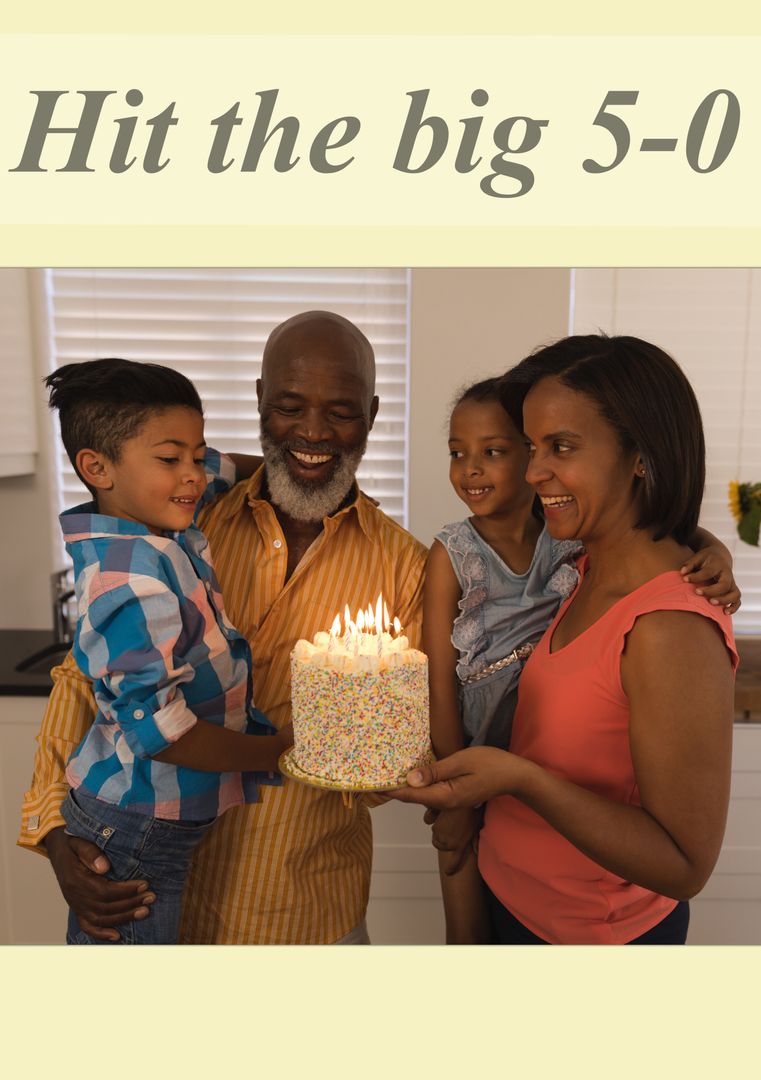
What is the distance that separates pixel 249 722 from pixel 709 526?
7.12 ft

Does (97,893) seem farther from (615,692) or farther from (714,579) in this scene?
(714,579)

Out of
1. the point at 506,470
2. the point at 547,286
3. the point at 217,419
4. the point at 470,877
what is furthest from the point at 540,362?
the point at 217,419

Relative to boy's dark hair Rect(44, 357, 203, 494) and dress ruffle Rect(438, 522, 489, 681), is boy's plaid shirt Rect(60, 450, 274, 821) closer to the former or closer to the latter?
boy's dark hair Rect(44, 357, 203, 494)

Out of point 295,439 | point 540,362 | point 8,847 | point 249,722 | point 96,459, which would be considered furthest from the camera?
point 8,847

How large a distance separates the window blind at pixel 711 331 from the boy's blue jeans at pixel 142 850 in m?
2.28

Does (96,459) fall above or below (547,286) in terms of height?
below

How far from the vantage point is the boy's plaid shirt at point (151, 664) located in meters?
1.38

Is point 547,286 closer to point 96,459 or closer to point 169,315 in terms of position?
point 169,315

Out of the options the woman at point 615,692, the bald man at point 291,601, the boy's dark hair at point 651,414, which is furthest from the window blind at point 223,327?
the boy's dark hair at point 651,414

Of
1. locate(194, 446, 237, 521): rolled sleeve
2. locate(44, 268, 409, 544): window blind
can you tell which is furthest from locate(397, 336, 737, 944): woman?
locate(44, 268, 409, 544): window blind

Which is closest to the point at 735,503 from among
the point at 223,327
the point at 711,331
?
the point at 711,331

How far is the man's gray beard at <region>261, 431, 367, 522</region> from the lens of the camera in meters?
1.79

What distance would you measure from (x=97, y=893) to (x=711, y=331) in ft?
8.96

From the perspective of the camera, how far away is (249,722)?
164 cm
